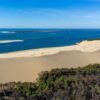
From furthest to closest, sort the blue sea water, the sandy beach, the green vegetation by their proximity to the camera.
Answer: the blue sea water, the sandy beach, the green vegetation

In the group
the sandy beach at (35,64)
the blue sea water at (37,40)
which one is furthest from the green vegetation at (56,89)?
the blue sea water at (37,40)

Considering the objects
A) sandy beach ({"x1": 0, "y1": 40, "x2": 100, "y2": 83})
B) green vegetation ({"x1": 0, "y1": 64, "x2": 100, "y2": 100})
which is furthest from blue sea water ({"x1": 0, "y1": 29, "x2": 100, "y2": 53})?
green vegetation ({"x1": 0, "y1": 64, "x2": 100, "y2": 100})

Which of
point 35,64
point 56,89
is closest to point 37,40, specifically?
point 35,64

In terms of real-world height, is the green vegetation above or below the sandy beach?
above

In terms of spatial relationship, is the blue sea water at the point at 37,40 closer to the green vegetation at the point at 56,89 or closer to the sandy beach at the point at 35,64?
the sandy beach at the point at 35,64

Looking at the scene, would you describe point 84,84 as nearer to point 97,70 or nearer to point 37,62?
point 97,70

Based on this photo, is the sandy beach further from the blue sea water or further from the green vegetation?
the blue sea water

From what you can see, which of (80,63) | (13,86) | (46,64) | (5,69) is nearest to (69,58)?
(80,63)

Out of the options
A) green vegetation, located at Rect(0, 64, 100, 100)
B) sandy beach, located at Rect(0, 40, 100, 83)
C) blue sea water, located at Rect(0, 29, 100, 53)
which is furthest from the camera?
blue sea water, located at Rect(0, 29, 100, 53)

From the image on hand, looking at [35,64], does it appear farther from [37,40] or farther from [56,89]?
[37,40]
